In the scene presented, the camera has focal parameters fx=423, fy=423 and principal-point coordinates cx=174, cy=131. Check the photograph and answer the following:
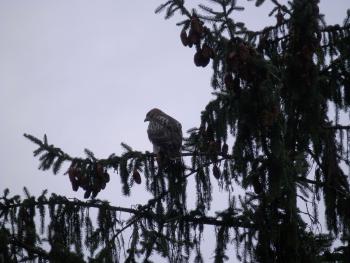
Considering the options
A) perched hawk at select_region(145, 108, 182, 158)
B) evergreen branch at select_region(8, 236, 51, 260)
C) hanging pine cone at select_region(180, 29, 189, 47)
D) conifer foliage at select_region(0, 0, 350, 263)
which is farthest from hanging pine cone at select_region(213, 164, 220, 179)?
perched hawk at select_region(145, 108, 182, 158)

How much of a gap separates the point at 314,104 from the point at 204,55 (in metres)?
0.91

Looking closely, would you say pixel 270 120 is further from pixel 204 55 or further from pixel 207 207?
pixel 207 207

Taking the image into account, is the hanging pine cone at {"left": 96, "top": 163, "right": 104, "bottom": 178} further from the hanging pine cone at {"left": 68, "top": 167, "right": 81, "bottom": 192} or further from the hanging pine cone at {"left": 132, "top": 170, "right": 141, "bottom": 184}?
the hanging pine cone at {"left": 132, "top": 170, "right": 141, "bottom": 184}

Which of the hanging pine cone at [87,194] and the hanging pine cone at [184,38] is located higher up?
the hanging pine cone at [184,38]

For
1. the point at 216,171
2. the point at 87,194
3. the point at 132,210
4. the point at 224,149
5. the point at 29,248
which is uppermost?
the point at 224,149

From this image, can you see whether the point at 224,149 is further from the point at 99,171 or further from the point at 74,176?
the point at 74,176

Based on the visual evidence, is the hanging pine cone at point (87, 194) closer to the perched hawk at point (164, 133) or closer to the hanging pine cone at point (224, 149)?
the hanging pine cone at point (224, 149)

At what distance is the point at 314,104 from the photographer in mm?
3043

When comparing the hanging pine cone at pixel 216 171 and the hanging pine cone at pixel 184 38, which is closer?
the hanging pine cone at pixel 184 38

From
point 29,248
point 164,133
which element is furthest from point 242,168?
point 164,133

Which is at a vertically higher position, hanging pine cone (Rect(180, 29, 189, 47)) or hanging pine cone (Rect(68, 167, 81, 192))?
hanging pine cone (Rect(180, 29, 189, 47))

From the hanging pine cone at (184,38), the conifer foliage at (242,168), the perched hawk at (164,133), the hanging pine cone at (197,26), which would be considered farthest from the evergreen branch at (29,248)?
the perched hawk at (164,133)

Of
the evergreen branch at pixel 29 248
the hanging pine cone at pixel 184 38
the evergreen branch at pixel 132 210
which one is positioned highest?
the hanging pine cone at pixel 184 38

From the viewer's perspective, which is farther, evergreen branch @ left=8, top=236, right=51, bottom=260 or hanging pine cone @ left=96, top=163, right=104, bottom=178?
hanging pine cone @ left=96, top=163, right=104, bottom=178
